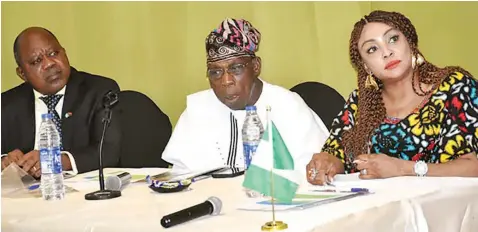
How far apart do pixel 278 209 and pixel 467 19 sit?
2321 mm

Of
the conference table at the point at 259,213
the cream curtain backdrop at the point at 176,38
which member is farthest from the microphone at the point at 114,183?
the cream curtain backdrop at the point at 176,38

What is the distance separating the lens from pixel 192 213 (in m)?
1.83

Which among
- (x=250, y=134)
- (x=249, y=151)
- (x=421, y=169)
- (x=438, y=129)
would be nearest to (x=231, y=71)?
(x=250, y=134)

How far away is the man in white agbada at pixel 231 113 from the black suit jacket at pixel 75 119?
1.30 ft

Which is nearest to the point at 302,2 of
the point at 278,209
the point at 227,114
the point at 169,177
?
the point at 227,114

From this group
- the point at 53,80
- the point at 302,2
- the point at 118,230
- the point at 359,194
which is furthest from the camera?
the point at 302,2

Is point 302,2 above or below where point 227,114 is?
above

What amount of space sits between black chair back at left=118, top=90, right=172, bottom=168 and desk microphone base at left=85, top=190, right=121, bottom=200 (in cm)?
141

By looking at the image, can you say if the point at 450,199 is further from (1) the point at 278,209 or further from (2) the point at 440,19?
(2) the point at 440,19

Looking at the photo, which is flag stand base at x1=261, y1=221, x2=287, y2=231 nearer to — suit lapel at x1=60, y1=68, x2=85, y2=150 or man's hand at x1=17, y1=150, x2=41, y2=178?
man's hand at x1=17, y1=150, x2=41, y2=178

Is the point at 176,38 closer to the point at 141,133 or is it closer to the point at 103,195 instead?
the point at 141,133

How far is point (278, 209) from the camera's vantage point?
1.91 metres

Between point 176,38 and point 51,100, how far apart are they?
3.44ft

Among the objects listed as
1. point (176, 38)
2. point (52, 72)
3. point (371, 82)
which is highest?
point (176, 38)
